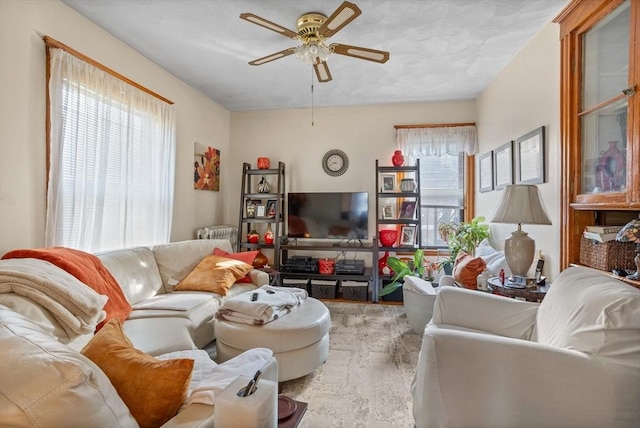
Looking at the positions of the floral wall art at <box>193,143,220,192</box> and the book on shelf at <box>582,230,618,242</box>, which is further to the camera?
the floral wall art at <box>193,143,220,192</box>

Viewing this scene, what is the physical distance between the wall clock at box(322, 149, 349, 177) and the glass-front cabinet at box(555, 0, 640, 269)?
2.63 meters

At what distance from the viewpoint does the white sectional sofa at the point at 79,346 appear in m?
0.63

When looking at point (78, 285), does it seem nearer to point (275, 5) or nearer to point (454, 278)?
point (275, 5)

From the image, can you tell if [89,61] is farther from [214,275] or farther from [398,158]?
[398,158]

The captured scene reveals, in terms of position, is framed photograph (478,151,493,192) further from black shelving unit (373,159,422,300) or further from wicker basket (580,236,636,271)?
wicker basket (580,236,636,271)

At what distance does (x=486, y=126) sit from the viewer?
3783 mm

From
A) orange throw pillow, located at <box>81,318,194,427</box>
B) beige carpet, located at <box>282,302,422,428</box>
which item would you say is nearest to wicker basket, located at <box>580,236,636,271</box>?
beige carpet, located at <box>282,302,422,428</box>

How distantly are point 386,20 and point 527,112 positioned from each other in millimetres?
1486

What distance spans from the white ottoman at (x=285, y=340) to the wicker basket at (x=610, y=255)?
1.74m

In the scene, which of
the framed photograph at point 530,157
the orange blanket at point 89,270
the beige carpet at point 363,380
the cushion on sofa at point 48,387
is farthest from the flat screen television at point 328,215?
the cushion on sofa at point 48,387

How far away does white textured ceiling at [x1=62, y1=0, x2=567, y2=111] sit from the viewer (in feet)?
7.34

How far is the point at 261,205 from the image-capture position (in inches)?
179

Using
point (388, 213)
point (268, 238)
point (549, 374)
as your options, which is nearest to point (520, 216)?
point (549, 374)

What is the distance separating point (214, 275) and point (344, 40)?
233 centimetres
